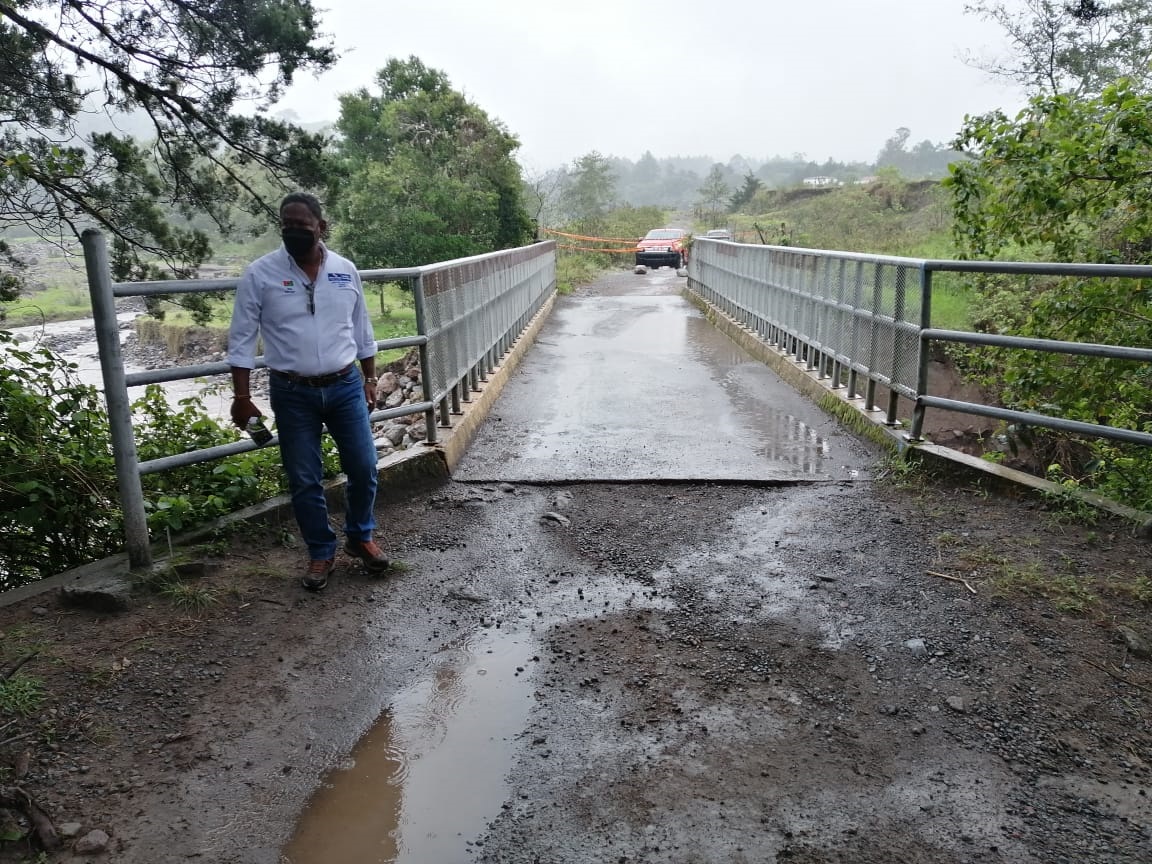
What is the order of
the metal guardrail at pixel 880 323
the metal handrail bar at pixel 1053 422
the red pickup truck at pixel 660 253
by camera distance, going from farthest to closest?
the red pickup truck at pixel 660 253 → the metal guardrail at pixel 880 323 → the metal handrail bar at pixel 1053 422

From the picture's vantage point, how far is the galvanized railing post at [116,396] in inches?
147

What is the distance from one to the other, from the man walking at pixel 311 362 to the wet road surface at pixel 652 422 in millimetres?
1844

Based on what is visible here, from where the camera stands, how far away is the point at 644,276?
101ft

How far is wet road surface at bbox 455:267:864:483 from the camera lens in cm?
639

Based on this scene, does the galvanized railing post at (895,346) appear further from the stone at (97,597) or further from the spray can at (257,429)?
the stone at (97,597)

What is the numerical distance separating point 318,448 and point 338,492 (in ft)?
3.64

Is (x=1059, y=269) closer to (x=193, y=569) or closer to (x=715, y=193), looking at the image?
(x=193, y=569)

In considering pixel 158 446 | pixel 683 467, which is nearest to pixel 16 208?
pixel 158 446

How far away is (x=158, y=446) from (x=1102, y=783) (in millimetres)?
4617

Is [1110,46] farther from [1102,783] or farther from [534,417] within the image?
[1102,783]

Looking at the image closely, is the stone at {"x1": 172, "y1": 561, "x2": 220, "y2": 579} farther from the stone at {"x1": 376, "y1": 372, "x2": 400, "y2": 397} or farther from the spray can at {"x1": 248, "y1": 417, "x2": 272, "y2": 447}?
the stone at {"x1": 376, "y1": 372, "x2": 400, "y2": 397}

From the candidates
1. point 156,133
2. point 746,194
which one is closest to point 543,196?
point 156,133

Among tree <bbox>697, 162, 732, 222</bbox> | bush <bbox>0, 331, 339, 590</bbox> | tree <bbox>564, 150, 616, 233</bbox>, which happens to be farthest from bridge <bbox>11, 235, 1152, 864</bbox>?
tree <bbox>697, 162, 732, 222</bbox>

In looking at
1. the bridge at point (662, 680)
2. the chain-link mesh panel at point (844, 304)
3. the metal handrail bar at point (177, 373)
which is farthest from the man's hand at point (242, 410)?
the chain-link mesh panel at point (844, 304)
